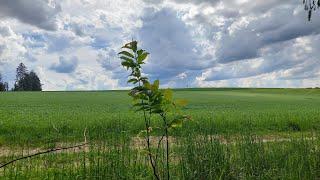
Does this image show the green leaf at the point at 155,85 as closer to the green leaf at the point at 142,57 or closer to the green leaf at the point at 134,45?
the green leaf at the point at 142,57

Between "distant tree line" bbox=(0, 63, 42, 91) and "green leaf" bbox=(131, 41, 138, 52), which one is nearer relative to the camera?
"green leaf" bbox=(131, 41, 138, 52)

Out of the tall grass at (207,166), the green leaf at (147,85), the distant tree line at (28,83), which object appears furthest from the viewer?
the distant tree line at (28,83)

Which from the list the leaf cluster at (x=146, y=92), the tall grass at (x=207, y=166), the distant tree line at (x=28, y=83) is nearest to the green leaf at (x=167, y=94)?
the leaf cluster at (x=146, y=92)

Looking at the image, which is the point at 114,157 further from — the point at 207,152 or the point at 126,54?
the point at 126,54

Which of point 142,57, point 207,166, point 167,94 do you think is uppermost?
point 142,57

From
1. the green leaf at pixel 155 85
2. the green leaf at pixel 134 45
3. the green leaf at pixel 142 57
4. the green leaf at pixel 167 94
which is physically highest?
the green leaf at pixel 134 45

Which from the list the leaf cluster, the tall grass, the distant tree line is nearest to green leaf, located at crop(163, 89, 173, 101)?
the leaf cluster

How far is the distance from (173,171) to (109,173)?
138 cm

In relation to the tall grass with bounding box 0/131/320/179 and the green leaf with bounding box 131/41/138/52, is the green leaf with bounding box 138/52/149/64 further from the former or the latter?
the tall grass with bounding box 0/131/320/179

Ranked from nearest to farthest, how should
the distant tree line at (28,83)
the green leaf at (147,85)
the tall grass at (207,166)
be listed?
the green leaf at (147,85) → the tall grass at (207,166) → the distant tree line at (28,83)

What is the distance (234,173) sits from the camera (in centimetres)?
777

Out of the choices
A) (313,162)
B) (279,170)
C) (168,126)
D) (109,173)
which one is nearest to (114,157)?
(109,173)

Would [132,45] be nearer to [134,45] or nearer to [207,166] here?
[134,45]

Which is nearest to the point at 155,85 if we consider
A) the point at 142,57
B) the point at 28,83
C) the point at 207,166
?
the point at 142,57
